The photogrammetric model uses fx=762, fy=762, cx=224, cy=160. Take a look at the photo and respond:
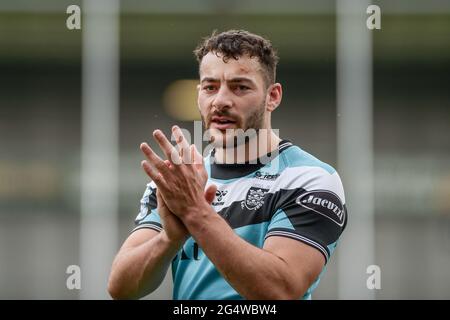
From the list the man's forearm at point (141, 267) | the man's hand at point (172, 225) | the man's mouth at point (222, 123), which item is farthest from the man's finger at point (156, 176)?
the man's mouth at point (222, 123)

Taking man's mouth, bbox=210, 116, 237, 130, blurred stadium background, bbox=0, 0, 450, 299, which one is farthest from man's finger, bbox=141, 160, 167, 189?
blurred stadium background, bbox=0, 0, 450, 299

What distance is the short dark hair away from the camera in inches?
131

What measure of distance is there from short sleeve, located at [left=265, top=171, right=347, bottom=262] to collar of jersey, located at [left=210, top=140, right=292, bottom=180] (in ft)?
0.82

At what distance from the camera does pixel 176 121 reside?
28.0ft

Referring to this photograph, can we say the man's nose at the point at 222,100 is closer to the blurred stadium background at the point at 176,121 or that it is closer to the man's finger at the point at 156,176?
the man's finger at the point at 156,176

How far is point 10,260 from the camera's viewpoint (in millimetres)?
8547

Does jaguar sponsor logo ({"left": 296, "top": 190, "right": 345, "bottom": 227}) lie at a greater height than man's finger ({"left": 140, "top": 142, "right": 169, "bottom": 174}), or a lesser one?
lesser

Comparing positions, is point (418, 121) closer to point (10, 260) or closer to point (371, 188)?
point (371, 188)

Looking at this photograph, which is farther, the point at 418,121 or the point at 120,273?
the point at 418,121

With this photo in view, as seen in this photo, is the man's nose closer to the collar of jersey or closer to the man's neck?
the man's neck

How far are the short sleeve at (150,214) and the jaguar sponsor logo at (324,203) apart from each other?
0.66 metres

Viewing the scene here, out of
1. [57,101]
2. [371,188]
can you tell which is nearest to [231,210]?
[371,188]

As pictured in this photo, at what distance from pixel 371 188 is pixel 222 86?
547 cm

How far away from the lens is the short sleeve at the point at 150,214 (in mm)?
3369
